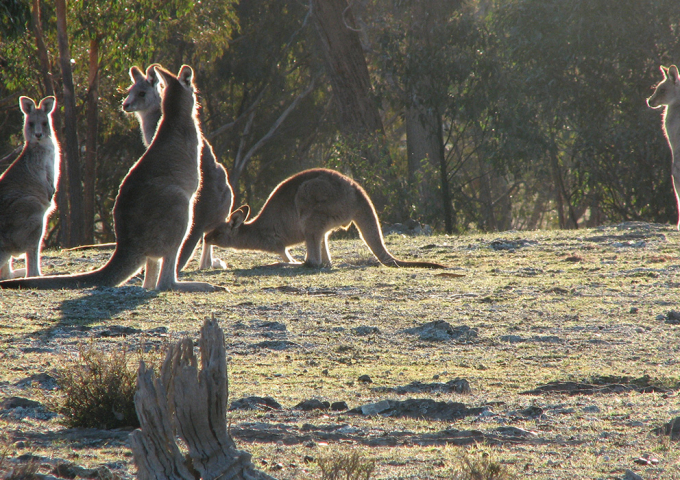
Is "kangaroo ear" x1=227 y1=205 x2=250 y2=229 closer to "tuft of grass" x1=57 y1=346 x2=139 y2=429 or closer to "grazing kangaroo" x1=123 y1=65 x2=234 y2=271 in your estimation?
"grazing kangaroo" x1=123 y1=65 x2=234 y2=271

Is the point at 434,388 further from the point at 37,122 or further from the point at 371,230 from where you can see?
the point at 37,122

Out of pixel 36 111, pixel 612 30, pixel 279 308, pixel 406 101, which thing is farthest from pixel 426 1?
pixel 279 308

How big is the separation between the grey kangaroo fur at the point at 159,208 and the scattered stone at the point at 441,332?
2.29 metres

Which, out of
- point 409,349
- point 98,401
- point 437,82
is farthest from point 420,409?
point 437,82

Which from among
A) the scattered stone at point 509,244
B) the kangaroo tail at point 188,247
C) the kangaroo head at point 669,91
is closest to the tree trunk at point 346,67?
the kangaroo head at point 669,91

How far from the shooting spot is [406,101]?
1803 cm

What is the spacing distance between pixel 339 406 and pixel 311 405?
140mm

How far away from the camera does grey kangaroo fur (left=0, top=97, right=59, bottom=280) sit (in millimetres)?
7117

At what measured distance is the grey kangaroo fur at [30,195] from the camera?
23.4ft

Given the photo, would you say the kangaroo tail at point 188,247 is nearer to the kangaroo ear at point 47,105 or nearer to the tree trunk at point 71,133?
the kangaroo ear at point 47,105

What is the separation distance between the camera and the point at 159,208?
672 cm

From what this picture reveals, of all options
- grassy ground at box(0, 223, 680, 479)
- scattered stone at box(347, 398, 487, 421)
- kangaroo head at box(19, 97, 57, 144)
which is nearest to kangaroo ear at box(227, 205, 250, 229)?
grassy ground at box(0, 223, 680, 479)

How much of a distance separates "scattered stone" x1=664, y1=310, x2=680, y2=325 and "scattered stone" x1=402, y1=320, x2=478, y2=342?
4.85 ft

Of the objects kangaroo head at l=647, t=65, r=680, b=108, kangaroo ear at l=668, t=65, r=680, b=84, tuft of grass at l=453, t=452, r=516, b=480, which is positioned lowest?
tuft of grass at l=453, t=452, r=516, b=480
